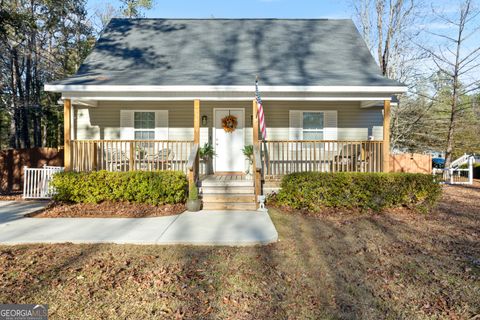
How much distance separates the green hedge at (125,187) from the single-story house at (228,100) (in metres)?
0.53

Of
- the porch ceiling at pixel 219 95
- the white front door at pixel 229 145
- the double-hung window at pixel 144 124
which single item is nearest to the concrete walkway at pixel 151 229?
the porch ceiling at pixel 219 95

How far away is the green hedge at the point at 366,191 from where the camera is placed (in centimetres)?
756

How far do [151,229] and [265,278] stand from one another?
280 cm

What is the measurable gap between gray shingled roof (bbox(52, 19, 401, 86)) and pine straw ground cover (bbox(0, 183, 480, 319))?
184 inches

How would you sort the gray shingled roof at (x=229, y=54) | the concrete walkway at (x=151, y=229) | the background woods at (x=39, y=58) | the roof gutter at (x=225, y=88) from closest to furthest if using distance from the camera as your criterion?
the concrete walkway at (x=151, y=229)
the roof gutter at (x=225, y=88)
the gray shingled roof at (x=229, y=54)
the background woods at (x=39, y=58)

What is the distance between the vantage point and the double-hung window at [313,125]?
423 inches

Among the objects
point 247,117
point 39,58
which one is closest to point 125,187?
point 247,117

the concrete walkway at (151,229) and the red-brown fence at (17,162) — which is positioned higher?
the red-brown fence at (17,162)

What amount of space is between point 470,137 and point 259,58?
16876 millimetres

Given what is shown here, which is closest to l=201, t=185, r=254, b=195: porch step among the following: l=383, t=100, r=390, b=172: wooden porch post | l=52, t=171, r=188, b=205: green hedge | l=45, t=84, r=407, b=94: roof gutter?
l=52, t=171, r=188, b=205: green hedge

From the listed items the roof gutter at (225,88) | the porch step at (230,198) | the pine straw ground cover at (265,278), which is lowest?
the pine straw ground cover at (265,278)

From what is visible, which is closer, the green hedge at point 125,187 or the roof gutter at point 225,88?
the green hedge at point 125,187

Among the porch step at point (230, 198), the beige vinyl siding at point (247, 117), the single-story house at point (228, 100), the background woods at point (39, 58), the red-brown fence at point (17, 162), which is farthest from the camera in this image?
the background woods at point (39, 58)

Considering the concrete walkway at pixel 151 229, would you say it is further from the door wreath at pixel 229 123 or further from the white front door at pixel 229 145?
the door wreath at pixel 229 123
